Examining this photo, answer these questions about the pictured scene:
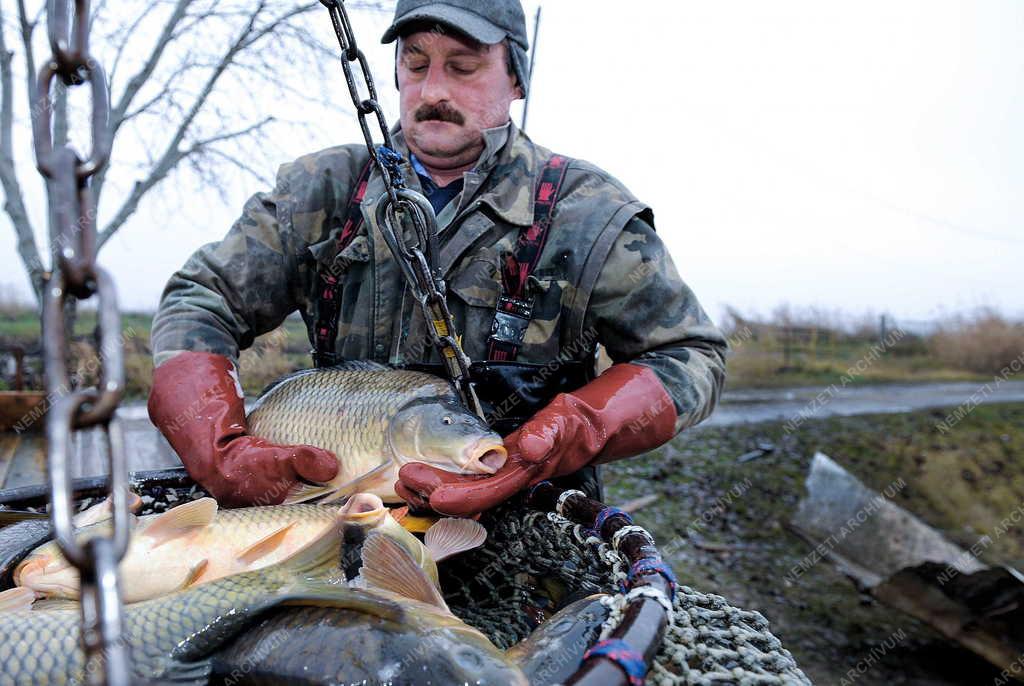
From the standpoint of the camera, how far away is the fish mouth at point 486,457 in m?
1.97

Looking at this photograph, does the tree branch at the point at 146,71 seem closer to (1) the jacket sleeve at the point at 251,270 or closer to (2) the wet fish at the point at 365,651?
(1) the jacket sleeve at the point at 251,270

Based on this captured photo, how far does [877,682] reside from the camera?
5836 mm

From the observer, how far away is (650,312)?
2.46 m

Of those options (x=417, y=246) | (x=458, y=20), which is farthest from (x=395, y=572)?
(x=458, y=20)

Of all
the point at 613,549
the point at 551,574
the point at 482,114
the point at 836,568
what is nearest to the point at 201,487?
the point at 551,574

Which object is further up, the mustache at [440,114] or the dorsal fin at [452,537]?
the mustache at [440,114]

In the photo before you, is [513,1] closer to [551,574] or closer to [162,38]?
[551,574]

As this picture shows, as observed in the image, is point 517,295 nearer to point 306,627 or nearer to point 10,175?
point 306,627

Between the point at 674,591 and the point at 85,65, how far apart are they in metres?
1.14

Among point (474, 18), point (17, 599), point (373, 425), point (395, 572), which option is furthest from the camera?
point (474, 18)

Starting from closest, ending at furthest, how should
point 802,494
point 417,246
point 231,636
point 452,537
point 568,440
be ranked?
point 231,636 < point 452,537 < point 568,440 < point 417,246 < point 802,494

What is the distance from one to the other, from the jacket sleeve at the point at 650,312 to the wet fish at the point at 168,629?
138cm

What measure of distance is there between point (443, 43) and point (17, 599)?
2.00 m

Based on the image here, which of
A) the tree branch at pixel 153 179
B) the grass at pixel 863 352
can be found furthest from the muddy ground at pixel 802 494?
the tree branch at pixel 153 179
